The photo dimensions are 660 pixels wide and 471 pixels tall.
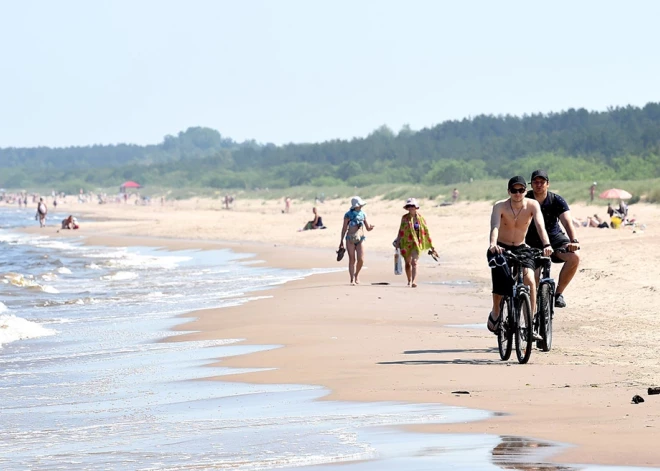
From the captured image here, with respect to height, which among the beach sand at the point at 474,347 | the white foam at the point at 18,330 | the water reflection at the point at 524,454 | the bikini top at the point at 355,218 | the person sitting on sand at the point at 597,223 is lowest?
the white foam at the point at 18,330

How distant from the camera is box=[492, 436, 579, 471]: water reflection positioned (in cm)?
559

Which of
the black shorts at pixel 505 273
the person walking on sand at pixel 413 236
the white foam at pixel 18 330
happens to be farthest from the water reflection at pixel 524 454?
the person walking on sand at pixel 413 236

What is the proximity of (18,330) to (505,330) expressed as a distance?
6255 mm

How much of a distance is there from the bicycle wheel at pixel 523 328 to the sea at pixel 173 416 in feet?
6.29

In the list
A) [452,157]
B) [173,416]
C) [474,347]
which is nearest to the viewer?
[173,416]

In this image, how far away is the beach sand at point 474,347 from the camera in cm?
687

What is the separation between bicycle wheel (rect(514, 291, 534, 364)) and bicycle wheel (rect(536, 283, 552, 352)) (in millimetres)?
328

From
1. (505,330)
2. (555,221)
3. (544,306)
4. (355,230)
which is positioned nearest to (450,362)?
(505,330)

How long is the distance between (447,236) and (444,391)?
2497 cm

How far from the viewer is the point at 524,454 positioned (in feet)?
19.4

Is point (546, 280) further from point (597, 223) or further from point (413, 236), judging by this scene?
point (597, 223)

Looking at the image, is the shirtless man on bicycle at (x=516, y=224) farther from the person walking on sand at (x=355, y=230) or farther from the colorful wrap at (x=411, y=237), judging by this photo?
the person walking on sand at (x=355, y=230)

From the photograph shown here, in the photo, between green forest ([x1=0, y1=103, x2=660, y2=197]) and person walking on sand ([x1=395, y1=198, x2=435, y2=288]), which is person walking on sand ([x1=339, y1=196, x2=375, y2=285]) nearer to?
person walking on sand ([x1=395, y1=198, x2=435, y2=288])

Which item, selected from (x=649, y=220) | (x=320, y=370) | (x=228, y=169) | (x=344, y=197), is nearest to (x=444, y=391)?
Answer: (x=320, y=370)
